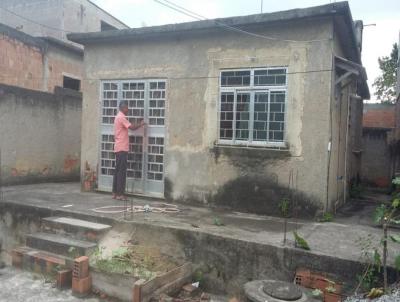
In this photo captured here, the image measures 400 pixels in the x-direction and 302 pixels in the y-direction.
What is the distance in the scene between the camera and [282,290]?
4.51 metres

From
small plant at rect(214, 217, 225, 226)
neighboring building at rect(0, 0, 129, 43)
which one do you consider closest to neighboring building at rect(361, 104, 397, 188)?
small plant at rect(214, 217, 225, 226)

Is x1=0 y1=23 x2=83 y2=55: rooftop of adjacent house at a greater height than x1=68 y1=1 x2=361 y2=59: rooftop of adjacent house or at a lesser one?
greater

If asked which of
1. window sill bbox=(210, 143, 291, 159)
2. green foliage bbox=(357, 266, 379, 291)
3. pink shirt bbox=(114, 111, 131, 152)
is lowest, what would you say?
green foliage bbox=(357, 266, 379, 291)

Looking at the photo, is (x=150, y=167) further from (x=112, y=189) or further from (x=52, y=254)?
(x=52, y=254)

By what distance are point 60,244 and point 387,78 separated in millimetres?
25641

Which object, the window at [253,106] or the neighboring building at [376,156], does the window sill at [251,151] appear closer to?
the window at [253,106]

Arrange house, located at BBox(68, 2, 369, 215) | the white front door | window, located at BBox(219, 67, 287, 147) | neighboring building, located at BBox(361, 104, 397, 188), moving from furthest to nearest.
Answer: neighboring building, located at BBox(361, 104, 397, 188)
the white front door
window, located at BBox(219, 67, 287, 147)
house, located at BBox(68, 2, 369, 215)

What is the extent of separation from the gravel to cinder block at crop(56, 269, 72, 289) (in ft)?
0.32

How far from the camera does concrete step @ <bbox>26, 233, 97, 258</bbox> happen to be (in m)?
6.14

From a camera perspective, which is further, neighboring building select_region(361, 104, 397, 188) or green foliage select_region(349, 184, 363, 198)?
neighboring building select_region(361, 104, 397, 188)

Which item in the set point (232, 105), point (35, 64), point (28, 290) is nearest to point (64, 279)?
point (28, 290)

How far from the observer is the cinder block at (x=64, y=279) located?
18.9 ft

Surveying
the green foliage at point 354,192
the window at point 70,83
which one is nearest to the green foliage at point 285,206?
the green foliage at point 354,192

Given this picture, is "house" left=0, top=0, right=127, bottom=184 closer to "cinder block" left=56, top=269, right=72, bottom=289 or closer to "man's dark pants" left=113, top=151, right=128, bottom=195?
"man's dark pants" left=113, top=151, right=128, bottom=195
